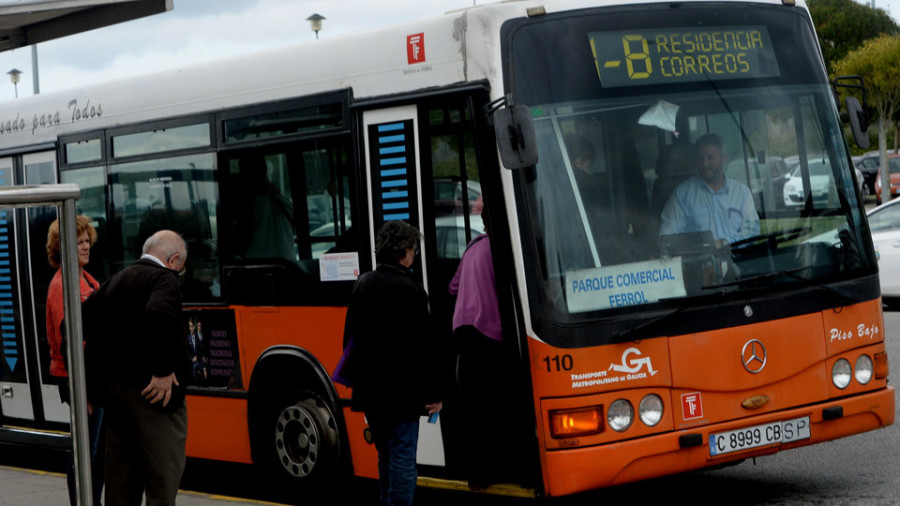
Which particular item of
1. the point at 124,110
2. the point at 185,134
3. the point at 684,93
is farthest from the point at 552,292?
the point at 124,110

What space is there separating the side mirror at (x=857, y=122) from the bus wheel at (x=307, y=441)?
3598 millimetres

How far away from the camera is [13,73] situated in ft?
131

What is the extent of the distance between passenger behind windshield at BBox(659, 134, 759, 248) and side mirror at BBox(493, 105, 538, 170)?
0.90m

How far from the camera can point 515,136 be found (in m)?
6.51

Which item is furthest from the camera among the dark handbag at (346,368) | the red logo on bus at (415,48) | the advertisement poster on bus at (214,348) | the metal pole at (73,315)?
the advertisement poster on bus at (214,348)

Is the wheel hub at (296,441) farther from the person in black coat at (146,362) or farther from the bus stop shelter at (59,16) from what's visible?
the bus stop shelter at (59,16)

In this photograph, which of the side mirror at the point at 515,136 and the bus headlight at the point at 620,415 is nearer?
the side mirror at the point at 515,136

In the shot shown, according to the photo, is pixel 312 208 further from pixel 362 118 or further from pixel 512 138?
pixel 512 138

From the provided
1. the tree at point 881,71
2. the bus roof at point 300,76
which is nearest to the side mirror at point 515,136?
the bus roof at point 300,76

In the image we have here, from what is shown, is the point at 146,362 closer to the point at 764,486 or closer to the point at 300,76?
the point at 300,76

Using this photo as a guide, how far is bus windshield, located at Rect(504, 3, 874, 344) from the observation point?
6.74m

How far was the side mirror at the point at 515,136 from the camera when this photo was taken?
255 inches

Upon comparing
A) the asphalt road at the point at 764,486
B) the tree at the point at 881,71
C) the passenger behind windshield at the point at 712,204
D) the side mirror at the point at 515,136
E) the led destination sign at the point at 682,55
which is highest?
the tree at the point at 881,71

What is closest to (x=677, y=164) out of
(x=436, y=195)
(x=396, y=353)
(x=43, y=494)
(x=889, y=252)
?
(x=436, y=195)
